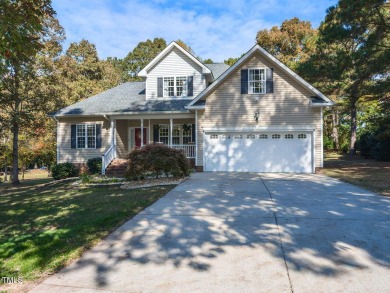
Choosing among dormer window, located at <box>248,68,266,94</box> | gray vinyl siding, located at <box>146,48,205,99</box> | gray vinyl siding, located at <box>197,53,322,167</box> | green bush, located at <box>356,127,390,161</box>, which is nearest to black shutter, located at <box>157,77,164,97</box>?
gray vinyl siding, located at <box>146,48,205,99</box>

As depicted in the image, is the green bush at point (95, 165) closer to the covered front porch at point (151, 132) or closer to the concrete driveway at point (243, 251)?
the covered front porch at point (151, 132)

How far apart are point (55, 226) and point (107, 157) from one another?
33.7 ft

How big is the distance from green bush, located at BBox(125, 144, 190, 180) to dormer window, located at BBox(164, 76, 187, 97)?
6.08 metres

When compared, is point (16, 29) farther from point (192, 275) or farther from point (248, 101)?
point (248, 101)

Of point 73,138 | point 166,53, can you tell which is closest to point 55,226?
point 73,138

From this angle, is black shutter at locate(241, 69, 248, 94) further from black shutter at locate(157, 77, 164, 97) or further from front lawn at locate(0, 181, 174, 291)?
front lawn at locate(0, 181, 174, 291)

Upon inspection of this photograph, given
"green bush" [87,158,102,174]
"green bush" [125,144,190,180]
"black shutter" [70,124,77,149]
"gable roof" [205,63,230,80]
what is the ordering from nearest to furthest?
"green bush" [125,144,190,180] → "green bush" [87,158,102,174] → "black shutter" [70,124,77,149] → "gable roof" [205,63,230,80]

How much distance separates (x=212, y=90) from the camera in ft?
50.8

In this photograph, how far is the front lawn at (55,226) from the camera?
13.2ft

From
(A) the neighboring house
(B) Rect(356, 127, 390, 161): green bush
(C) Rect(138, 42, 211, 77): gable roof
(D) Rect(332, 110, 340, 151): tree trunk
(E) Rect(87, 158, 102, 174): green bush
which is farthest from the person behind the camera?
(D) Rect(332, 110, 340, 151): tree trunk

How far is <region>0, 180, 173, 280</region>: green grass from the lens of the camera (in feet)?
13.2

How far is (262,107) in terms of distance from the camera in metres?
15.2

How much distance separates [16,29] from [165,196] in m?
5.50

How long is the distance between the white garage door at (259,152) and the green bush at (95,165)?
19.9 feet
